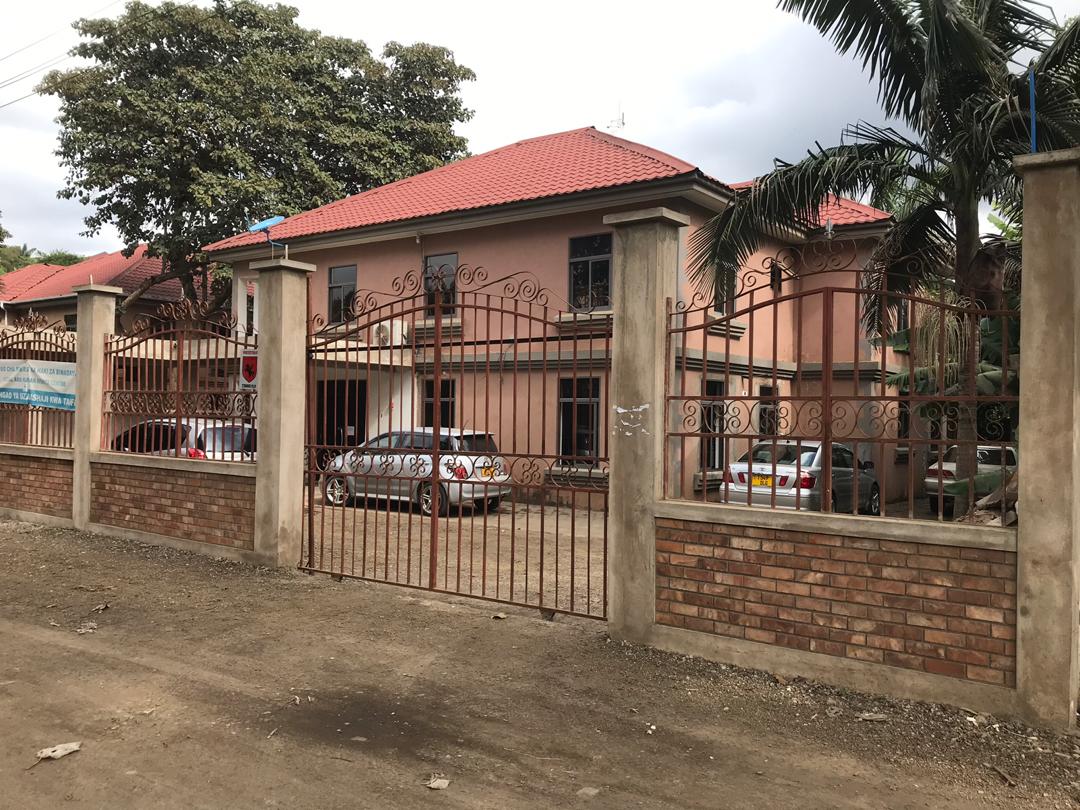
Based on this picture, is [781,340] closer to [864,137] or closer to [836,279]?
[836,279]

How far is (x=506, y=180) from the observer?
1777cm

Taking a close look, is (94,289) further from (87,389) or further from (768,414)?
(768,414)

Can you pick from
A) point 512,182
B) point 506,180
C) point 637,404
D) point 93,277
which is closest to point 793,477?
point 637,404

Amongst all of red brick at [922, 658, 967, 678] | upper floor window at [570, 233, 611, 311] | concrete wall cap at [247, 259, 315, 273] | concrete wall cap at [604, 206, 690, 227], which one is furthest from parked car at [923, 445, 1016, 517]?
upper floor window at [570, 233, 611, 311]

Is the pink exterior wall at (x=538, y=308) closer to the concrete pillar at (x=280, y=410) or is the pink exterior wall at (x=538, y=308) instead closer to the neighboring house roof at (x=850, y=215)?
the neighboring house roof at (x=850, y=215)

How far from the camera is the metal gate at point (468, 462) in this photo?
6.12m

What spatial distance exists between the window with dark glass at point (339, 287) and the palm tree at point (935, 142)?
12.2 meters

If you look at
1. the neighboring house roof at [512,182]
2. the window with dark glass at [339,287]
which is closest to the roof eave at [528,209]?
the neighboring house roof at [512,182]

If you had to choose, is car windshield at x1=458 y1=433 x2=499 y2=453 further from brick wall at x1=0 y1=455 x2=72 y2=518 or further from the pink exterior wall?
brick wall at x1=0 y1=455 x2=72 y2=518

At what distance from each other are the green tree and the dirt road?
18514 mm

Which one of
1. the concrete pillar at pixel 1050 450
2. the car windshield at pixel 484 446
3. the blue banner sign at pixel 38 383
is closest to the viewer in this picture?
the concrete pillar at pixel 1050 450

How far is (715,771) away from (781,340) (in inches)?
568

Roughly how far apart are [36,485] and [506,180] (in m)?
10.9

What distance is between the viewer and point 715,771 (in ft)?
12.8
